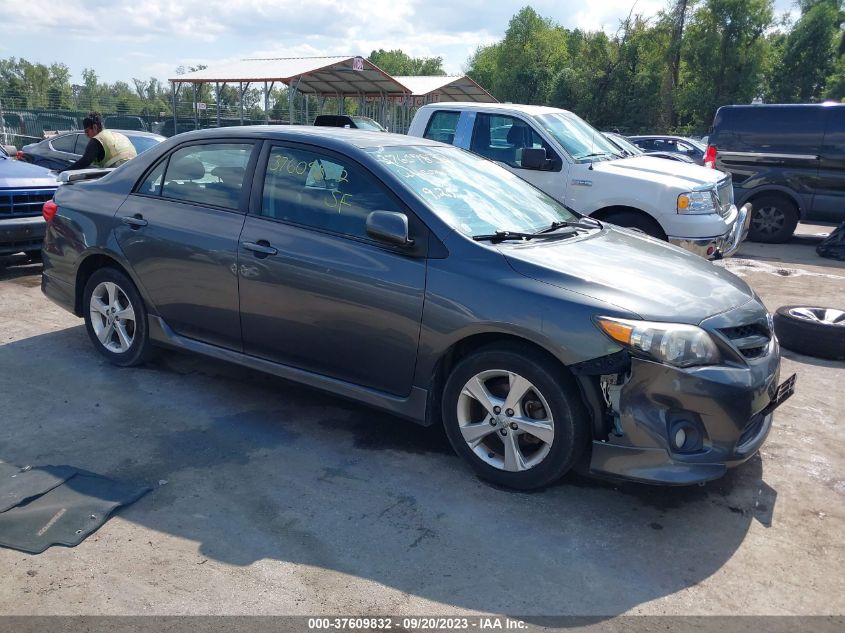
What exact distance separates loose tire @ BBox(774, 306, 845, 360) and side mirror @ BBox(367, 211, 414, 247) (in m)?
3.83

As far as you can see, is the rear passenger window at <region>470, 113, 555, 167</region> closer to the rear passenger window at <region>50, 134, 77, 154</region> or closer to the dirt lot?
the dirt lot

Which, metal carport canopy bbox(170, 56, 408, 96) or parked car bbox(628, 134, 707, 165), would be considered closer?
parked car bbox(628, 134, 707, 165)

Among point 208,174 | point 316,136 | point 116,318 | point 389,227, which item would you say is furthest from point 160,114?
point 389,227

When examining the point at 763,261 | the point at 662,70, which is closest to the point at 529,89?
the point at 662,70

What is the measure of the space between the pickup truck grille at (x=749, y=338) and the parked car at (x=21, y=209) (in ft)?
23.6

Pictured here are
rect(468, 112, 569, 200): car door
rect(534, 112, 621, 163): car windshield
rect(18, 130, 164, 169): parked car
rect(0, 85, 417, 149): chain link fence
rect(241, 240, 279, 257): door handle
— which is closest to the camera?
rect(241, 240, 279, 257): door handle

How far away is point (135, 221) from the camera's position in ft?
16.2

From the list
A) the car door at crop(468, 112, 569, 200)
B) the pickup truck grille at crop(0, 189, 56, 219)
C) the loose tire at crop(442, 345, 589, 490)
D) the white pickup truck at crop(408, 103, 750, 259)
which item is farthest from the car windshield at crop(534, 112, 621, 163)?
the pickup truck grille at crop(0, 189, 56, 219)

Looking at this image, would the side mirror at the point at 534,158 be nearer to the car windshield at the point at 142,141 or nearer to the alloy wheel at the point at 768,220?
the alloy wheel at the point at 768,220

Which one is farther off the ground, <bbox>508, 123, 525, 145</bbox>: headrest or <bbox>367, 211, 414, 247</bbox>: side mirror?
<bbox>508, 123, 525, 145</bbox>: headrest

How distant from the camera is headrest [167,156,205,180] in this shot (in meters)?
4.80

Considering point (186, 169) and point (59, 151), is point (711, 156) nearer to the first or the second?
point (186, 169)

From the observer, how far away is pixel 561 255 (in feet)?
12.6

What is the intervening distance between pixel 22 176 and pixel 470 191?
6.10 meters
